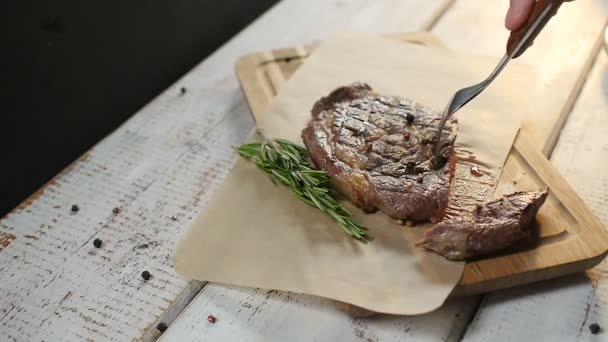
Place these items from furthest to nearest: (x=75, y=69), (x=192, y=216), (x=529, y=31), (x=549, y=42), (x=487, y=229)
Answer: (x=549, y=42)
(x=75, y=69)
(x=192, y=216)
(x=529, y=31)
(x=487, y=229)

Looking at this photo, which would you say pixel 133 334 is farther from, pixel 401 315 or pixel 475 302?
pixel 475 302

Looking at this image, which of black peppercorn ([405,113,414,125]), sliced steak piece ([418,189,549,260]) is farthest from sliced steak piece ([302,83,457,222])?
sliced steak piece ([418,189,549,260])

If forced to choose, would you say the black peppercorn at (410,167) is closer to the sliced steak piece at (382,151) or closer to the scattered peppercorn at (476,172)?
the sliced steak piece at (382,151)

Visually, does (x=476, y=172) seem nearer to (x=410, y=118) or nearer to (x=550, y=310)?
(x=410, y=118)

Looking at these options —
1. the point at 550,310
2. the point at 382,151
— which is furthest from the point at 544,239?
the point at 382,151

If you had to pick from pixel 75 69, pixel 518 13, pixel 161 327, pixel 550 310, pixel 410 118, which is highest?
pixel 518 13

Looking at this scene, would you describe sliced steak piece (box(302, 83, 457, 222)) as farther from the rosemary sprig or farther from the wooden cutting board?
the wooden cutting board
